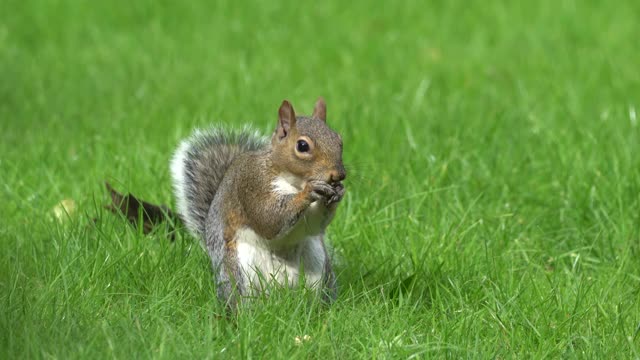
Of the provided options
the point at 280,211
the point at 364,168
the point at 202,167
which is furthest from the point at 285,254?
the point at 364,168

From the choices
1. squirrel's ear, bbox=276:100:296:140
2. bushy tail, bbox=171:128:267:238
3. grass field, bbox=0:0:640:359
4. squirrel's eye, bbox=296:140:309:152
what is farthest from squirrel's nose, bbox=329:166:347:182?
bushy tail, bbox=171:128:267:238

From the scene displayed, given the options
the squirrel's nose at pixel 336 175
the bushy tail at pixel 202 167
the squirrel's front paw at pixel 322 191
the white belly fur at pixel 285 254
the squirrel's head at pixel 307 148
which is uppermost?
the squirrel's head at pixel 307 148

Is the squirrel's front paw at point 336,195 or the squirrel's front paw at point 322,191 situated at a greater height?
the squirrel's front paw at point 322,191

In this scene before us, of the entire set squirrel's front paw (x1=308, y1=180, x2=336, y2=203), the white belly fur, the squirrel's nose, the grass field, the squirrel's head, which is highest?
the squirrel's head

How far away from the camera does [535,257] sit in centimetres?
424

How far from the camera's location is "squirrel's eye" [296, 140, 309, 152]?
3346 millimetres

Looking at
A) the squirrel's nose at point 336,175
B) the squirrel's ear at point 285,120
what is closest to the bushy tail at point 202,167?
the squirrel's ear at point 285,120

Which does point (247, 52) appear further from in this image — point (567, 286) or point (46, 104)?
point (567, 286)

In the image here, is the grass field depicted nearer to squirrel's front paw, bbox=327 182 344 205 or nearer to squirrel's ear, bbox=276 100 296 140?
squirrel's front paw, bbox=327 182 344 205

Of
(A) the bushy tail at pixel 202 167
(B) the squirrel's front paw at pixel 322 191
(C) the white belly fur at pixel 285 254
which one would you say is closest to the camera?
(B) the squirrel's front paw at pixel 322 191

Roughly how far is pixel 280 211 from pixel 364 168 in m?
1.58

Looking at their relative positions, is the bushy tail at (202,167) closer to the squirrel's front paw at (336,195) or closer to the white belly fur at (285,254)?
the white belly fur at (285,254)

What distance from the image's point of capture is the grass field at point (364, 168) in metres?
3.35

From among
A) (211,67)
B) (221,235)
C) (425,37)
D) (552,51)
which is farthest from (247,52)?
(221,235)
